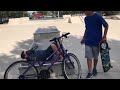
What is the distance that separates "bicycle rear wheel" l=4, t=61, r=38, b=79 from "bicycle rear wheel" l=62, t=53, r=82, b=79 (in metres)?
0.69

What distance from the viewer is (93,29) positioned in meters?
5.15

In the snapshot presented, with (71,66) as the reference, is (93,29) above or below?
above

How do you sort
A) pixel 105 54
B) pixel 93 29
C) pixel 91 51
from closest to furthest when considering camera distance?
pixel 93 29
pixel 91 51
pixel 105 54

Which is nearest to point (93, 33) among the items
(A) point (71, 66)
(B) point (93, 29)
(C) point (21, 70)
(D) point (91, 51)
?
(B) point (93, 29)

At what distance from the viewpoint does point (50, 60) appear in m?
5.20

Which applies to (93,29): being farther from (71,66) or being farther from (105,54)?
(71,66)

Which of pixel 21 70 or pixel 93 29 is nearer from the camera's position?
pixel 21 70

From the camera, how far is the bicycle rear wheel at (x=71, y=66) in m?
5.31

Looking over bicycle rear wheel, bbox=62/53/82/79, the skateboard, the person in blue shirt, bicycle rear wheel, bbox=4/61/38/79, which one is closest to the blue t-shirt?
the person in blue shirt

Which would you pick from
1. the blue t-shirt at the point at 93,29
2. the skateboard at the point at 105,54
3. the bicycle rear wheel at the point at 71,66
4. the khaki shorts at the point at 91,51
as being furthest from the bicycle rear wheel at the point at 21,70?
the skateboard at the point at 105,54

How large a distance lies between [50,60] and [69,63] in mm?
467

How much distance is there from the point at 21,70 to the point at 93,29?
1776 mm

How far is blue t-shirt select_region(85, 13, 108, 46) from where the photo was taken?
5.09 metres

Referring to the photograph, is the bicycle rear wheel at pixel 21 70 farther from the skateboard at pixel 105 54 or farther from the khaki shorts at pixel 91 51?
the skateboard at pixel 105 54
